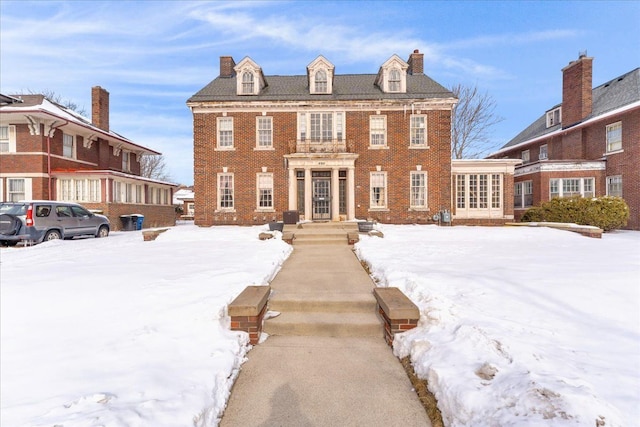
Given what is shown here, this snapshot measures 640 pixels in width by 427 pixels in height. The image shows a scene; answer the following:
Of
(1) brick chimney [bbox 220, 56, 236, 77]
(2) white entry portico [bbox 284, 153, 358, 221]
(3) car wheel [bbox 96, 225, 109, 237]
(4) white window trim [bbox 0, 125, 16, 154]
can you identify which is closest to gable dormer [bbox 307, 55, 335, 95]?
(2) white entry portico [bbox 284, 153, 358, 221]

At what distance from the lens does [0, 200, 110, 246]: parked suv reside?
1104 cm

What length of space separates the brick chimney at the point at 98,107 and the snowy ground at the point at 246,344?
68.1ft

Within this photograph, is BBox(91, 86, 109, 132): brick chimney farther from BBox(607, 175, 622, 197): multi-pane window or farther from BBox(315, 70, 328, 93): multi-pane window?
BBox(607, 175, 622, 197): multi-pane window

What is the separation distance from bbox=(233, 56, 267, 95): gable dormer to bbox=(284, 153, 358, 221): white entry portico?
16.8 ft

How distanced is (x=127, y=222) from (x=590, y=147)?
3127 cm

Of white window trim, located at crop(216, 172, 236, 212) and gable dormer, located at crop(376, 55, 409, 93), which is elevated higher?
gable dormer, located at crop(376, 55, 409, 93)

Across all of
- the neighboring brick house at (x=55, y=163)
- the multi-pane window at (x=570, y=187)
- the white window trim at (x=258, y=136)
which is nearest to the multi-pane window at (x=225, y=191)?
the white window trim at (x=258, y=136)

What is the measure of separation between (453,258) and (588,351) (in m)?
4.85

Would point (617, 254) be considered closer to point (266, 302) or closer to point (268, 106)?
point (266, 302)

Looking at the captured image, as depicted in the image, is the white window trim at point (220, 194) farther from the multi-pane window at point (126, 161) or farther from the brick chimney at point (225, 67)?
the multi-pane window at point (126, 161)

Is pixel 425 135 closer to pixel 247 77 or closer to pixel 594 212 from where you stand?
pixel 594 212

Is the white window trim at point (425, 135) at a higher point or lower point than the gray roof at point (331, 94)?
lower

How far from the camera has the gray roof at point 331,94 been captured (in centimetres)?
1844

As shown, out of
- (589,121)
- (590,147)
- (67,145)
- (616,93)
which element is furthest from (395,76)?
(67,145)
